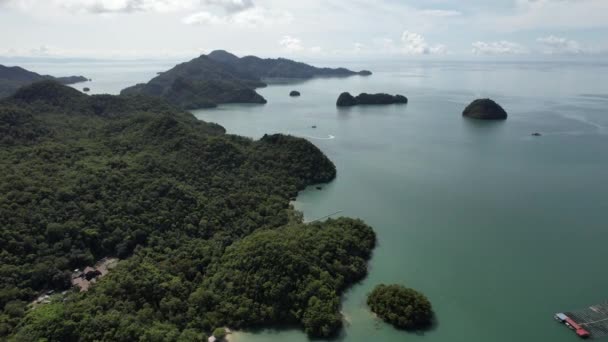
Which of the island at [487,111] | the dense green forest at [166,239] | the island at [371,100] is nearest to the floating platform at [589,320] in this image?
the dense green forest at [166,239]

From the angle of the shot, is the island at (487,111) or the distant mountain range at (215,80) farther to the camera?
the distant mountain range at (215,80)

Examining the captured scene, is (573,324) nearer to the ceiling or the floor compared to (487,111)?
nearer to the floor

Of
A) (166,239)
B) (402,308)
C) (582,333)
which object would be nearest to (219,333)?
(402,308)

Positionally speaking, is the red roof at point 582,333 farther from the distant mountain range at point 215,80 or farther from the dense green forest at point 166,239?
the distant mountain range at point 215,80

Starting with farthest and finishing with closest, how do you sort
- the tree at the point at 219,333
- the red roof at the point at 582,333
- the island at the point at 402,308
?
the island at the point at 402,308
the red roof at the point at 582,333
the tree at the point at 219,333

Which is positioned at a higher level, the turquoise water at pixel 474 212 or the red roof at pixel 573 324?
the turquoise water at pixel 474 212

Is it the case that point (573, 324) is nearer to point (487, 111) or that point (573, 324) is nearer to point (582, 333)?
point (582, 333)
